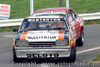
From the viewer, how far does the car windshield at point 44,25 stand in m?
13.3

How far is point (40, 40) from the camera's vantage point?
1234cm

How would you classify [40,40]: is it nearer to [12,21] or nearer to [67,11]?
[67,11]

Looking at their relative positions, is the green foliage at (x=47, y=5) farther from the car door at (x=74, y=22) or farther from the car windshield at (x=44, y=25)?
the car windshield at (x=44, y=25)

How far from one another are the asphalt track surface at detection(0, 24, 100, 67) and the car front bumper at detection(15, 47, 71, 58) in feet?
0.94

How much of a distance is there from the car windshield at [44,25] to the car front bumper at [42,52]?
1.16 meters

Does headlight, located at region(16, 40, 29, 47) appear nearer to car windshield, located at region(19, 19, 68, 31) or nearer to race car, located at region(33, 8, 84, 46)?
car windshield, located at region(19, 19, 68, 31)

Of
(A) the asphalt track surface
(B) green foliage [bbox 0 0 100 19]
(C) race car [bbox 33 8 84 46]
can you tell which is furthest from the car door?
(B) green foliage [bbox 0 0 100 19]

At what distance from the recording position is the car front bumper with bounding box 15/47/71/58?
12.2 metres

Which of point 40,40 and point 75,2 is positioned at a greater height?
point 40,40

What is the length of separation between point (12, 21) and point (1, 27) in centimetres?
73

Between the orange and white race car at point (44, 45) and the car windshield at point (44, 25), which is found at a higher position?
the car windshield at point (44, 25)

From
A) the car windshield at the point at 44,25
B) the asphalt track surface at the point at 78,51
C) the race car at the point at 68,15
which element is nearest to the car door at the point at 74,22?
the race car at the point at 68,15

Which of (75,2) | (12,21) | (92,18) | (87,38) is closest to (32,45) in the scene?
(87,38)

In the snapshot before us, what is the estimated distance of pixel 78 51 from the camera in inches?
601
